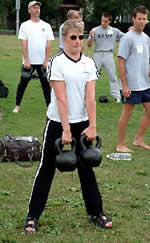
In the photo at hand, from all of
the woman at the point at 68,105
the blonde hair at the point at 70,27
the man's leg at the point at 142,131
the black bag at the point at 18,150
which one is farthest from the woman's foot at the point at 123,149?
the blonde hair at the point at 70,27

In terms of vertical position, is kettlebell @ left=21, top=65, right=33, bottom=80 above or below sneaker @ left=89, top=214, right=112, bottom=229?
above

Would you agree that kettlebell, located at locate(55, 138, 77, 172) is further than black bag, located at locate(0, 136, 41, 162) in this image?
No

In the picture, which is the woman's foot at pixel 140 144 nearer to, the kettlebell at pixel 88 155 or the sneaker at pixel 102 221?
the sneaker at pixel 102 221

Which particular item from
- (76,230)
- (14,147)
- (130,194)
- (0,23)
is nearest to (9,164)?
(14,147)

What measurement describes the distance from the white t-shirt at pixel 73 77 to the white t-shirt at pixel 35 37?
5.96 metres

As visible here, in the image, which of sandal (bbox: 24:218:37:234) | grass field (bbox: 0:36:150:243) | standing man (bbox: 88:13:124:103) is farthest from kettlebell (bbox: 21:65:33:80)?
sandal (bbox: 24:218:37:234)

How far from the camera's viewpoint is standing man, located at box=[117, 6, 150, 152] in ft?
25.9

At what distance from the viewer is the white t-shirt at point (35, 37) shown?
10.8m

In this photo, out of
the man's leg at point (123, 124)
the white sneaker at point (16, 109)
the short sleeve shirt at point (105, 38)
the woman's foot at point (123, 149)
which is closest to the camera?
the man's leg at point (123, 124)

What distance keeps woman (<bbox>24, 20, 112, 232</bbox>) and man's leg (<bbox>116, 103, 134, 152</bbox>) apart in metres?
3.20

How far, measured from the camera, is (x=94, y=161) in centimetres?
496

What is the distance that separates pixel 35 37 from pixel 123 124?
3.26 m

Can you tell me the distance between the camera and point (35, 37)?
10.9m

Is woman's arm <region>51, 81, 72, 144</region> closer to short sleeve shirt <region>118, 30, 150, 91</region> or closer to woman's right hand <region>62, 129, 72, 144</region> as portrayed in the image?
woman's right hand <region>62, 129, 72, 144</region>
